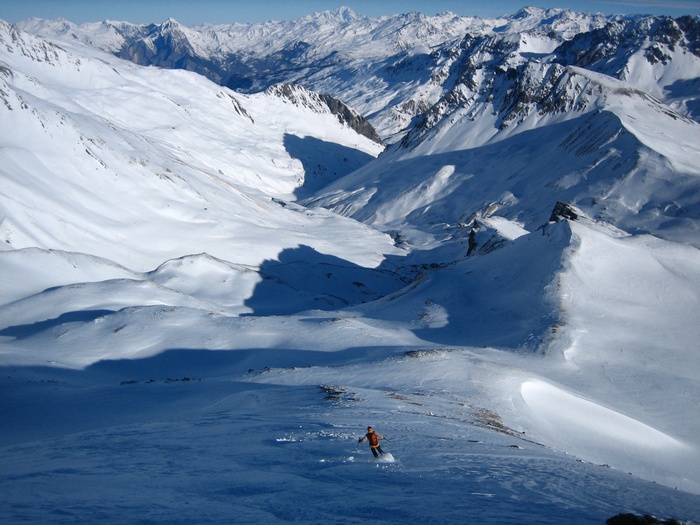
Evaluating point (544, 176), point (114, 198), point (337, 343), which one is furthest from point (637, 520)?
point (544, 176)

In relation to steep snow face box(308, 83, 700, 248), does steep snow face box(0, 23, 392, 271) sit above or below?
below

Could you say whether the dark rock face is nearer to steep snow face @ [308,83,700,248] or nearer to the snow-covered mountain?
the snow-covered mountain

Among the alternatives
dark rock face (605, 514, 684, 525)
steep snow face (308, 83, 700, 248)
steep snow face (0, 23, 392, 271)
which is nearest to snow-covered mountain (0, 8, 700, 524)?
steep snow face (0, 23, 392, 271)

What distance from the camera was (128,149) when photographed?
256 feet

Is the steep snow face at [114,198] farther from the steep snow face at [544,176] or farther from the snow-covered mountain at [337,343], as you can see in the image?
the steep snow face at [544,176]

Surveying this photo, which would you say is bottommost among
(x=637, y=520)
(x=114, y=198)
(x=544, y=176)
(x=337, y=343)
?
(x=637, y=520)

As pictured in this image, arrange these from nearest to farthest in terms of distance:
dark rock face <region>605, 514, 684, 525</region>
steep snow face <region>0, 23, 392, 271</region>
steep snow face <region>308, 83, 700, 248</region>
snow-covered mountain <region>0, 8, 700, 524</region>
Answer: dark rock face <region>605, 514, 684, 525</region>, snow-covered mountain <region>0, 8, 700, 524</region>, steep snow face <region>0, 23, 392, 271</region>, steep snow face <region>308, 83, 700, 248</region>

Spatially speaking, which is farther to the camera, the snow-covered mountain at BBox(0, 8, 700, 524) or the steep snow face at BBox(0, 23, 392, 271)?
the steep snow face at BBox(0, 23, 392, 271)

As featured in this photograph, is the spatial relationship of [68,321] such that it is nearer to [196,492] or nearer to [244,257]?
[196,492]

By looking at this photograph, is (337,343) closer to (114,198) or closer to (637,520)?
(637,520)

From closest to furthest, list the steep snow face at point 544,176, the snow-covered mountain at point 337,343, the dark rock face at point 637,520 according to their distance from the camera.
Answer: the dark rock face at point 637,520 → the snow-covered mountain at point 337,343 → the steep snow face at point 544,176

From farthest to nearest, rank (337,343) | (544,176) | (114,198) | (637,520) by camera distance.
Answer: (544,176), (114,198), (337,343), (637,520)

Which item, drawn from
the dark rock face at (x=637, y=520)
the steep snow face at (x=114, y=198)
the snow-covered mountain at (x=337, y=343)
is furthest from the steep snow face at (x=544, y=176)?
the dark rock face at (x=637, y=520)

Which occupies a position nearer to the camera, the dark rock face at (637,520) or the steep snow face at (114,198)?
the dark rock face at (637,520)
